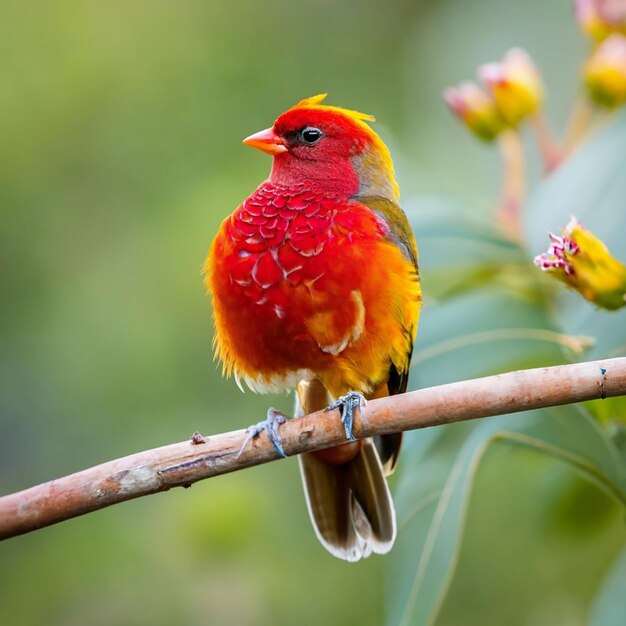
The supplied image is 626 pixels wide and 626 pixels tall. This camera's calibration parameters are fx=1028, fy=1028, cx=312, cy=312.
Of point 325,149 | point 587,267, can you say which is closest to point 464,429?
point 587,267

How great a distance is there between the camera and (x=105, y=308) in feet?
14.8

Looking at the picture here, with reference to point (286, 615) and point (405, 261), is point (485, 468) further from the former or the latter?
point (405, 261)

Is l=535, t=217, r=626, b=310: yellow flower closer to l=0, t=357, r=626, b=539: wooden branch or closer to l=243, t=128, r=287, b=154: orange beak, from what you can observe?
l=0, t=357, r=626, b=539: wooden branch

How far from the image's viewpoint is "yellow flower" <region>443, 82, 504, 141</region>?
309cm

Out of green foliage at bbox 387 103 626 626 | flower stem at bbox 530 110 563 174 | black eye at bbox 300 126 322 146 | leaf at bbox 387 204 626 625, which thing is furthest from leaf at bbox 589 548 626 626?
black eye at bbox 300 126 322 146

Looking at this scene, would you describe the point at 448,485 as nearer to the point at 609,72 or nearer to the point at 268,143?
the point at 268,143

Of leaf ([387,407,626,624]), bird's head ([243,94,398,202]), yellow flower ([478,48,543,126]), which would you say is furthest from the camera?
yellow flower ([478,48,543,126])

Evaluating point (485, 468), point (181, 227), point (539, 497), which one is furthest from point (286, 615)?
point (181, 227)

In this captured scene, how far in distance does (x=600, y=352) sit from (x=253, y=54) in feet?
10.6

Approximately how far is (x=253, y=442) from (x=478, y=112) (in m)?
1.45

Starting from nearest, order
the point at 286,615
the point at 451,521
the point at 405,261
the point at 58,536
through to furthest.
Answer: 1. the point at 451,521
2. the point at 405,261
3. the point at 286,615
4. the point at 58,536

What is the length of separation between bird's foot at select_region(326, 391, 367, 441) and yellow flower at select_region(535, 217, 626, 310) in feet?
1.68

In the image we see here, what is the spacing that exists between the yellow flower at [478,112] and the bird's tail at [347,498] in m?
0.93

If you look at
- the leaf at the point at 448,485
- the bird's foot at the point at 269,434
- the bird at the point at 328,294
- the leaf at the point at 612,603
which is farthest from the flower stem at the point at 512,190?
the bird's foot at the point at 269,434
